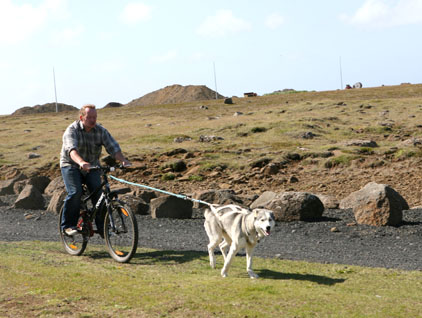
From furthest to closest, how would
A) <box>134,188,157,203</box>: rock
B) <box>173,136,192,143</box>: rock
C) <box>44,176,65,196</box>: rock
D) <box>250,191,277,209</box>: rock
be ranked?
<box>173,136,192,143</box>: rock < <box>44,176,65,196</box>: rock < <box>134,188,157,203</box>: rock < <box>250,191,277,209</box>: rock

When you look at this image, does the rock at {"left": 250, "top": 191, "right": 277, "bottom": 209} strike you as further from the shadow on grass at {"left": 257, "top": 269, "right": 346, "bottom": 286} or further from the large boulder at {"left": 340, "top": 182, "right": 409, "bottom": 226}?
the shadow on grass at {"left": 257, "top": 269, "right": 346, "bottom": 286}

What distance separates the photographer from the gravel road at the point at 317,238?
944 centimetres

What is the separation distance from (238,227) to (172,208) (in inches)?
250

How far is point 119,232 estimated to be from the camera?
27.5 ft

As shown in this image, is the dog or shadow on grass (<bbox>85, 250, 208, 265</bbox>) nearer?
the dog

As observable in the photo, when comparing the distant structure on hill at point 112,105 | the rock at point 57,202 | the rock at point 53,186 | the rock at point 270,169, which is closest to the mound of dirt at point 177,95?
the distant structure on hill at point 112,105

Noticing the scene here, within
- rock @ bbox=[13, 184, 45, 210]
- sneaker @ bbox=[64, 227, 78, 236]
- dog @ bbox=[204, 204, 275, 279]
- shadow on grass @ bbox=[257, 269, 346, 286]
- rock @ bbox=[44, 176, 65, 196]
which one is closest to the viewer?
dog @ bbox=[204, 204, 275, 279]

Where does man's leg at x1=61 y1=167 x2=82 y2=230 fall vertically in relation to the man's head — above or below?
below

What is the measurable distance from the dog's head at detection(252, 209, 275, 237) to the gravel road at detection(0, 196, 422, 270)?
262 centimetres

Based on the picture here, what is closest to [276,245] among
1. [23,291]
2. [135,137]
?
[23,291]

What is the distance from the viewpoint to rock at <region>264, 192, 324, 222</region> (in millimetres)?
12367

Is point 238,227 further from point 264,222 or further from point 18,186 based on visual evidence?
point 18,186

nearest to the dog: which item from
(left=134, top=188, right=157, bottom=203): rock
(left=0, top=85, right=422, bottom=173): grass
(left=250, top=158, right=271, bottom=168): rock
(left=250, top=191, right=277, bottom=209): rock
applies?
(left=250, top=191, right=277, bottom=209): rock

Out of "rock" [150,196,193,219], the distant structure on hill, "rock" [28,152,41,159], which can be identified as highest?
the distant structure on hill
